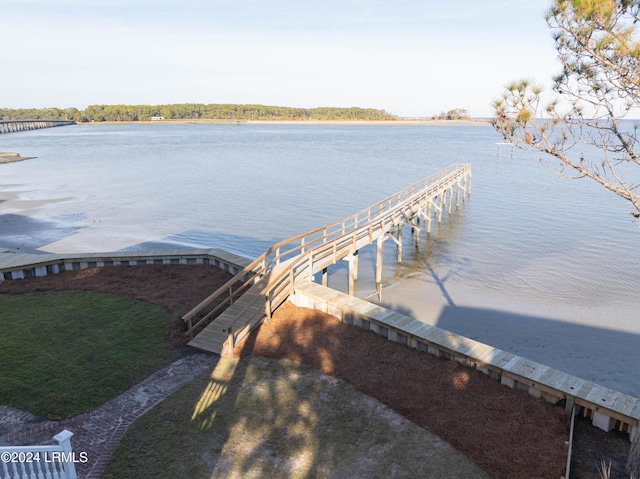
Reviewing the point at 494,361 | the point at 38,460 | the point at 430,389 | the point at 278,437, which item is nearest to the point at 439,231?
the point at 494,361

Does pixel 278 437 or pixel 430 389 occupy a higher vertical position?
pixel 430 389

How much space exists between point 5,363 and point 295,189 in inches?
1379

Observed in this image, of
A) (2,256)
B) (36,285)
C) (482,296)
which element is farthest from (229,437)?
(482,296)

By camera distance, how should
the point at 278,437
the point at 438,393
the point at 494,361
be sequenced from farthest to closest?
1. the point at 494,361
2. the point at 438,393
3. the point at 278,437

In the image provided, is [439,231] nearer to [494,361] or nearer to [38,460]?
[494,361]

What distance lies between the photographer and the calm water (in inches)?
670

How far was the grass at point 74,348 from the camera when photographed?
29.3 ft

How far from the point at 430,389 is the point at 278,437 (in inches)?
121

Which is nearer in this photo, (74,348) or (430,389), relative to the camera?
(430,389)

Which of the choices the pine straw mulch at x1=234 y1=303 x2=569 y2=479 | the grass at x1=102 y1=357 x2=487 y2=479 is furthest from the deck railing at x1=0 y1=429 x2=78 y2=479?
the pine straw mulch at x1=234 y1=303 x2=569 y2=479

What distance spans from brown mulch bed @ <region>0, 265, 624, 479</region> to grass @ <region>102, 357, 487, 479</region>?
1.13 ft

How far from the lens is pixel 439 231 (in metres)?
32.7

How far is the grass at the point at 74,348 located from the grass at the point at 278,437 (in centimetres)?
147

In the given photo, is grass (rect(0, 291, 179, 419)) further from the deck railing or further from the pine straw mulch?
the deck railing
